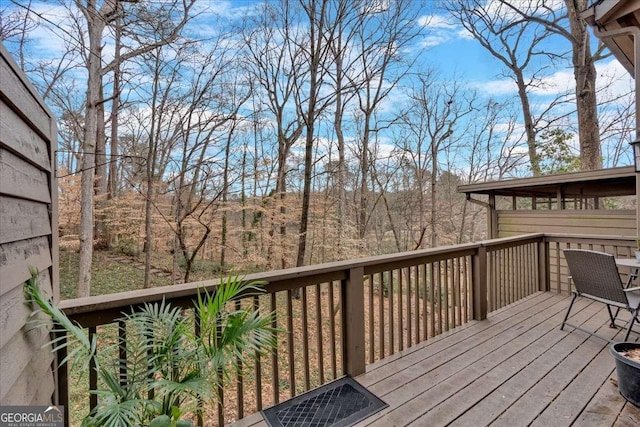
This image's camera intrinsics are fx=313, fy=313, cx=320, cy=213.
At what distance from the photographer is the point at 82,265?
257 inches

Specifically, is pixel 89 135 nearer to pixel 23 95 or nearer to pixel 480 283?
pixel 23 95

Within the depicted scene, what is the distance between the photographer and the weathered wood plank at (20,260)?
965mm

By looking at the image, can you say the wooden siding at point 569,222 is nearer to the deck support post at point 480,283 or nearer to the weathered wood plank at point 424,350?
the weathered wood plank at point 424,350

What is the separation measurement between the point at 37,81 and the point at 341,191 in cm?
825

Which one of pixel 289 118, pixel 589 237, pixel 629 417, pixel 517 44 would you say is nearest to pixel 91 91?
pixel 289 118

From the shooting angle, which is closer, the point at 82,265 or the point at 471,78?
the point at 82,265

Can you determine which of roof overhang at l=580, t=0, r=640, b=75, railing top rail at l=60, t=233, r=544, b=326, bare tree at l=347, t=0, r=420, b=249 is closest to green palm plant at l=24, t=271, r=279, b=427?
railing top rail at l=60, t=233, r=544, b=326

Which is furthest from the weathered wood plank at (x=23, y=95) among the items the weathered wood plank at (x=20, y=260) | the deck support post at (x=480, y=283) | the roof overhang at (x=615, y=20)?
the roof overhang at (x=615, y=20)

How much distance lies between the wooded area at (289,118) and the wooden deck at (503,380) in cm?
480

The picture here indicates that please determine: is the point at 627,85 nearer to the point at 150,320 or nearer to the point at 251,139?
the point at 251,139

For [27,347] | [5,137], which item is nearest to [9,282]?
[27,347]

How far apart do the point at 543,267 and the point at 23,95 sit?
5847mm

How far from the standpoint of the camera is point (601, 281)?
288 centimetres

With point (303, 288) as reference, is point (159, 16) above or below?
above
